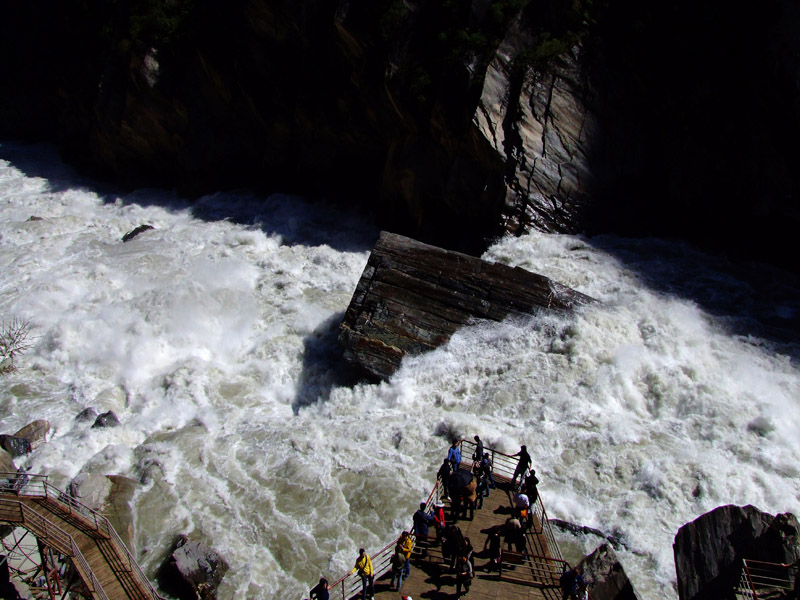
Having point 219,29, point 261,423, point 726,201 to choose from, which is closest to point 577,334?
point 261,423

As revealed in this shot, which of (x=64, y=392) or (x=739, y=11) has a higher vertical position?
(x=739, y=11)

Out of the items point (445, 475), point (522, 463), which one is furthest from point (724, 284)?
point (445, 475)

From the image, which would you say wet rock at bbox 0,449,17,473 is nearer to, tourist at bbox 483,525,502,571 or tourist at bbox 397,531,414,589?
tourist at bbox 397,531,414,589

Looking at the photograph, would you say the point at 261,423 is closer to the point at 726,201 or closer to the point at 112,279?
the point at 112,279

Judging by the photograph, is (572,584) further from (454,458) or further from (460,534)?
(454,458)

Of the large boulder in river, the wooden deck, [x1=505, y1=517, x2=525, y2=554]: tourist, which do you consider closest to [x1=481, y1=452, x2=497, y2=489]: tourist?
the wooden deck

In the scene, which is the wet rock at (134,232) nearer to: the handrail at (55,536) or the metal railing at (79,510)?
the metal railing at (79,510)
